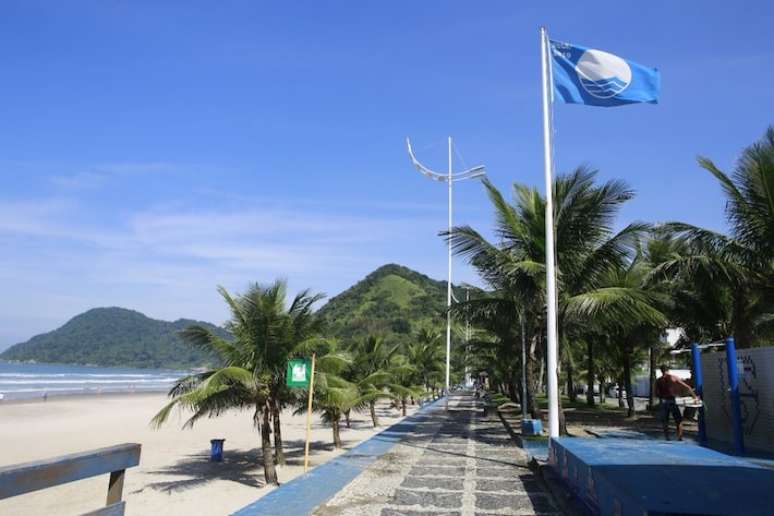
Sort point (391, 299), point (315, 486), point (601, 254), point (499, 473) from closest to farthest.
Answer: point (315, 486)
point (499, 473)
point (601, 254)
point (391, 299)

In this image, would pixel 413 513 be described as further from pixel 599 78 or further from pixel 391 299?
pixel 391 299

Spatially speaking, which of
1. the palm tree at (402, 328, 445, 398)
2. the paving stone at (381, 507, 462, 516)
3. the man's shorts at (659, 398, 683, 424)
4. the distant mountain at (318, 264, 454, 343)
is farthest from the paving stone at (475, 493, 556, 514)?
the distant mountain at (318, 264, 454, 343)

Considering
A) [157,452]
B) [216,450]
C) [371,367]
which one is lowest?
[157,452]

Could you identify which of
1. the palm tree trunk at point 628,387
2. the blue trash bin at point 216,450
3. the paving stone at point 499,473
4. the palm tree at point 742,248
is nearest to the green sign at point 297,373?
the paving stone at point 499,473

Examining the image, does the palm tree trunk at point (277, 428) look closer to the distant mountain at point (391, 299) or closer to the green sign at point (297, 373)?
the green sign at point (297, 373)

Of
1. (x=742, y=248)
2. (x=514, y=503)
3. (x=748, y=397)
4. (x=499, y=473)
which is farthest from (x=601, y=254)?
(x=514, y=503)

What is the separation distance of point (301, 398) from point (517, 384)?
82.6 ft

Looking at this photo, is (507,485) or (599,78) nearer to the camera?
(507,485)

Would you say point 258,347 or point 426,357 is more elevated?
point 426,357

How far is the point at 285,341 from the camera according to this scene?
12445 mm

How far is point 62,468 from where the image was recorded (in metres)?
3.12

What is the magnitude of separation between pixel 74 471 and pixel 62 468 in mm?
99

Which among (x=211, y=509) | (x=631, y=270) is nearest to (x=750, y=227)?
(x=631, y=270)

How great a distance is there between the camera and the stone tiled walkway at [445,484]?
25.3 ft
